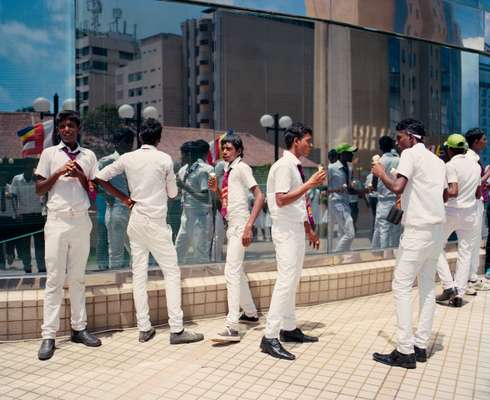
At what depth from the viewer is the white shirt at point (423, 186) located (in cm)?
441

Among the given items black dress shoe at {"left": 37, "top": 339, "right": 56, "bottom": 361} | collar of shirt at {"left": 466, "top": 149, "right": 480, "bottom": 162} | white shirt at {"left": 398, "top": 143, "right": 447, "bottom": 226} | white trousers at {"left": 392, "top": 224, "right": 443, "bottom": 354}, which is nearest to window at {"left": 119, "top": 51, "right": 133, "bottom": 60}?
black dress shoe at {"left": 37, "top": 339, "right": 56, "bottom": 361}

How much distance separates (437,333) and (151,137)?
3153 mm

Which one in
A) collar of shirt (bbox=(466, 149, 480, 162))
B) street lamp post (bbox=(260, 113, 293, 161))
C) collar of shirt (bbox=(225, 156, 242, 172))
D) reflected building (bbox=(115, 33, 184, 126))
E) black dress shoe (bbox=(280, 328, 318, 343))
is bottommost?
black dress shoe (bbox=(280, 328, 318, 343))

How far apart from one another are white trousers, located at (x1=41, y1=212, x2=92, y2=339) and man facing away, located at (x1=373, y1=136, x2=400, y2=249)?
4.10 m

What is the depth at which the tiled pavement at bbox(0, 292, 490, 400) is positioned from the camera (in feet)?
12.9

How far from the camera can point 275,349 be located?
4.57 m

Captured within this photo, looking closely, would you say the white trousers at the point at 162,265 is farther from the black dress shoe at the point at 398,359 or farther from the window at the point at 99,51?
the window at the point at 99,51

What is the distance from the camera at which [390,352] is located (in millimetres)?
4773

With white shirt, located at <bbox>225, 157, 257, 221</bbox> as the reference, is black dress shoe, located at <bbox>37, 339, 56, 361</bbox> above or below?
below

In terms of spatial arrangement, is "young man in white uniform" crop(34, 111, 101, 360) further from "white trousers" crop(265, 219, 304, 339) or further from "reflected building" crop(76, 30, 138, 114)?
"white trousers" crop(265, 219, 304, 339)

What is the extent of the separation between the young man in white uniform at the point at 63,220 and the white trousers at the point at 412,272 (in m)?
2.51

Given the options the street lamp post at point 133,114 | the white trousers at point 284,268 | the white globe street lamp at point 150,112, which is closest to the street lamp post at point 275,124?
the white globe street lamp at point 150,112

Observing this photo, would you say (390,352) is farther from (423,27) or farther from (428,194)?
(423,27)

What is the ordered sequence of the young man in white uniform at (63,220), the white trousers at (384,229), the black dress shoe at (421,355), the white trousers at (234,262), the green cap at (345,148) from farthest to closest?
the white trousers at (384,229) < the green cap at (345,148) < the white trousers at (234,262) < the young man in white uniform at (63,220) < the black dress shoe at (421,355)
